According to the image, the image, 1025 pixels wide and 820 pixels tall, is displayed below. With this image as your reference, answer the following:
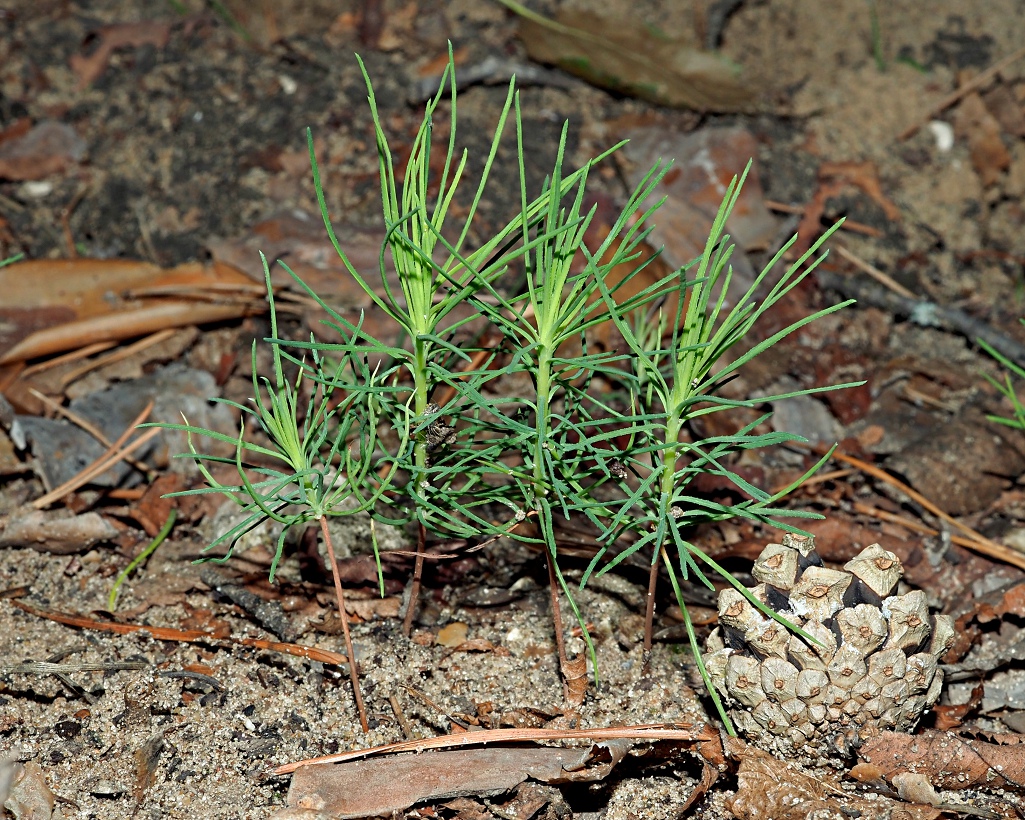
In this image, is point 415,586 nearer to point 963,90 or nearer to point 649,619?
point 649,619

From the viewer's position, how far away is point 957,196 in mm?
3578

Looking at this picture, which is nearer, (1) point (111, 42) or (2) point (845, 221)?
(2) point (845, 221)

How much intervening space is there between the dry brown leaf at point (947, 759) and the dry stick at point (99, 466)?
1.91 m

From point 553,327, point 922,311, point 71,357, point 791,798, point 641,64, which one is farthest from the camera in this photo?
point 641,64

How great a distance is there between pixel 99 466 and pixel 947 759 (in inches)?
85.7

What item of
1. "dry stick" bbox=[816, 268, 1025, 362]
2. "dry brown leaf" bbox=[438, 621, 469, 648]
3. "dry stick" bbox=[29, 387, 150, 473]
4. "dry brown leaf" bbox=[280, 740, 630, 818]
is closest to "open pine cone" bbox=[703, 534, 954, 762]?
"dry brown leaf" bbox=[280, 740, 630, 818]

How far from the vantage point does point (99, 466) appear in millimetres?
2578

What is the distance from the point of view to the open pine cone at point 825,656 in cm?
178

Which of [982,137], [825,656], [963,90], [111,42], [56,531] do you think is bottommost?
[56,531]

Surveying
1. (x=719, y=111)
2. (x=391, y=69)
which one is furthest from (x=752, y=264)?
A: (x=391, y=69)

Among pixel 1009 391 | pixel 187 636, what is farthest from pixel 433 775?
pixel 1009 391

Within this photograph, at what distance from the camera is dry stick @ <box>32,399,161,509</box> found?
248 cm

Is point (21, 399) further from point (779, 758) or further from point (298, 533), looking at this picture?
point (779, 758)

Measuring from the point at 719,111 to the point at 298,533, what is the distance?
234cm
